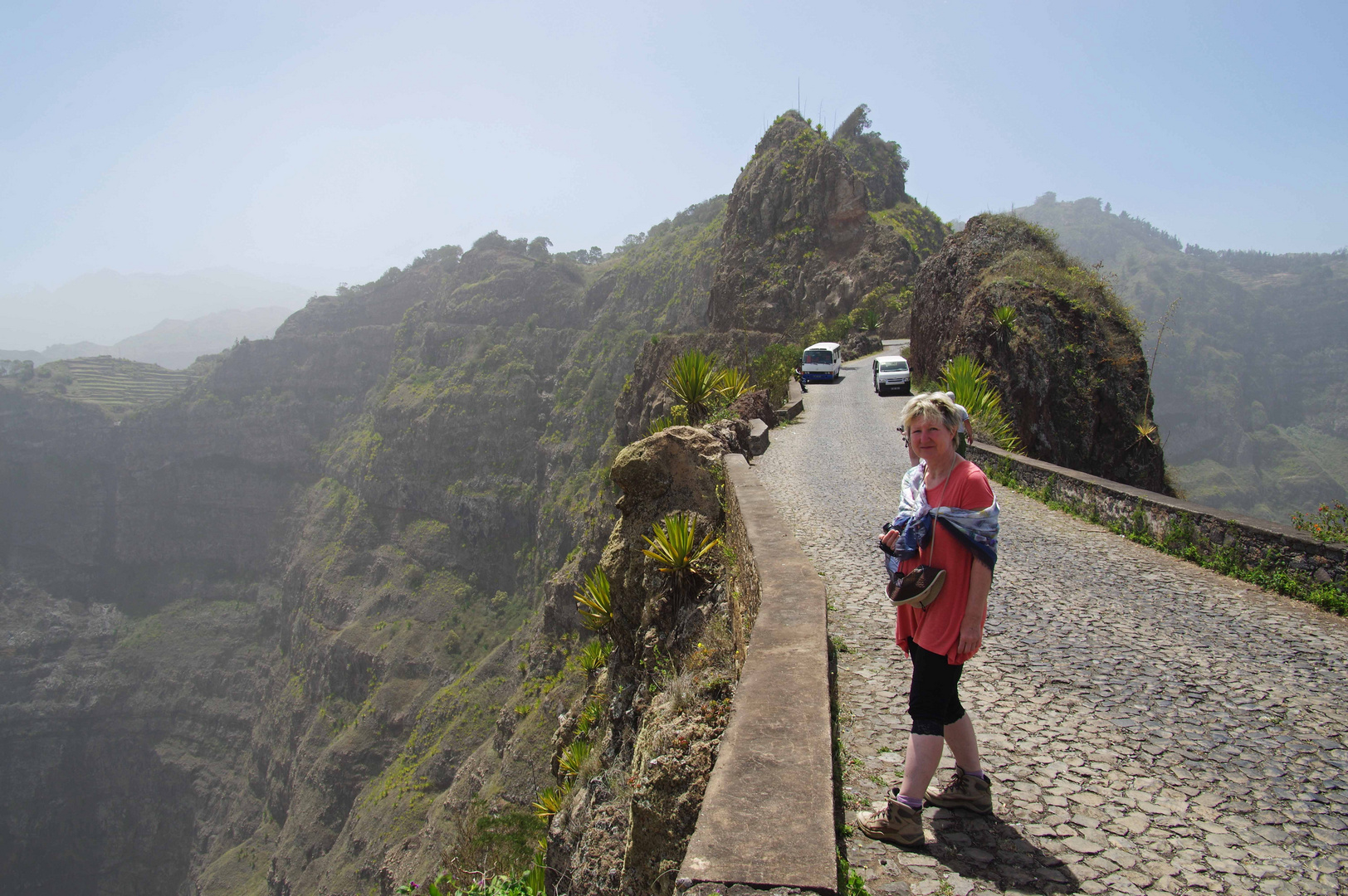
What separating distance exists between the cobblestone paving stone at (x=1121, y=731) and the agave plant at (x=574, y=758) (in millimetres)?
5050

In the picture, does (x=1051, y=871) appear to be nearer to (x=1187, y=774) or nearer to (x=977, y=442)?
(x=1187, y=774)

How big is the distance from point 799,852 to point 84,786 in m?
110

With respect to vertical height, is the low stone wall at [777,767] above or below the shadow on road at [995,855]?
above

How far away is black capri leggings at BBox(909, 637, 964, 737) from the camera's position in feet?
9.12

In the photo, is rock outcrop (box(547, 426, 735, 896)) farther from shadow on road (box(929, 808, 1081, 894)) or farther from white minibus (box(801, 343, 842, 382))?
white minibus (box(801, 343, 842, 382))

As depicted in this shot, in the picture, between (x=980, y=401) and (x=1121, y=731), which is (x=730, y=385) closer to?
(x=980, y=401)

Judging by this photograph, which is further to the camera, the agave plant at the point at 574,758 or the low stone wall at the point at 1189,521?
the agave plant at the point at 574,758

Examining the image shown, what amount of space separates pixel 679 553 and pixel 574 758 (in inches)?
189

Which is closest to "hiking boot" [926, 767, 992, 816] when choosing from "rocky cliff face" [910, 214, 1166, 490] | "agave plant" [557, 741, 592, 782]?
"agave plant" [557, 741, 592, 782]

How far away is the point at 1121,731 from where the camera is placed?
12.4 feet

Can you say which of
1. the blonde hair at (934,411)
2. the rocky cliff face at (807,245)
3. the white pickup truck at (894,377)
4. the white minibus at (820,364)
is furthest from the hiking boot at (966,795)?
the rocky cliff face at (807,245)

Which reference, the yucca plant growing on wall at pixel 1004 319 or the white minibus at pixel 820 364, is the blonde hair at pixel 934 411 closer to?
the yucca plant growing on wall at pixel 1004 319

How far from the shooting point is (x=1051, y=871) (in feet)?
8.65

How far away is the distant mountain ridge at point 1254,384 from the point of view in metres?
101
